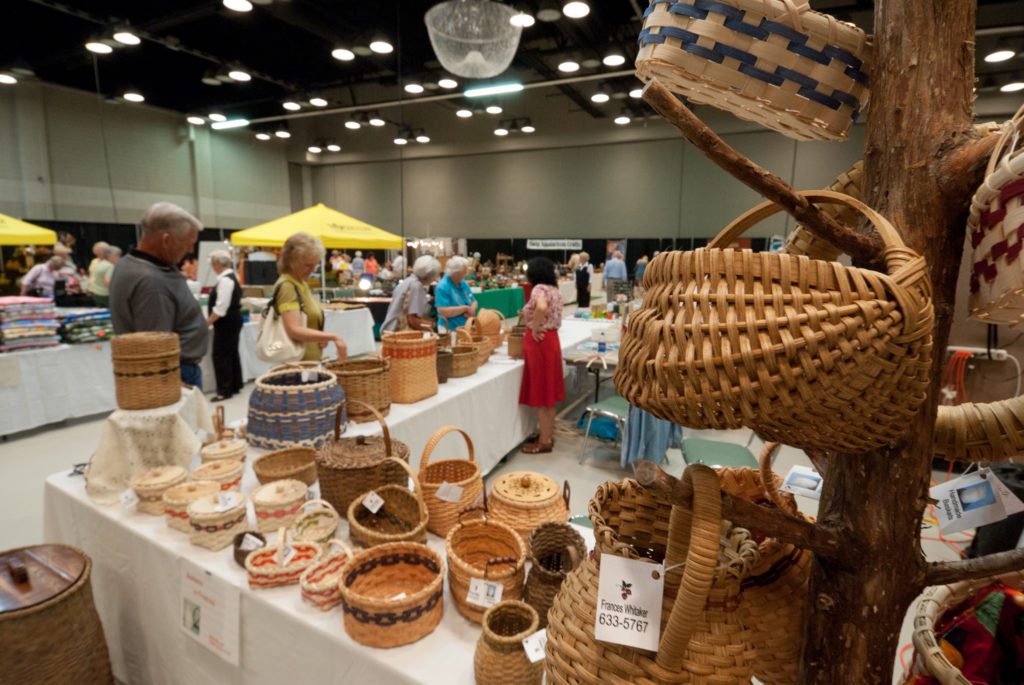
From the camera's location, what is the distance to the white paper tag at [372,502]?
5.25 ft

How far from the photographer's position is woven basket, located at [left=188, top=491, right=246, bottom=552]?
1.57 m

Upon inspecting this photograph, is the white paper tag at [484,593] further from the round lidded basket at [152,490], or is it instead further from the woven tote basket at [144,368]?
the woven tote basket at [144,368]

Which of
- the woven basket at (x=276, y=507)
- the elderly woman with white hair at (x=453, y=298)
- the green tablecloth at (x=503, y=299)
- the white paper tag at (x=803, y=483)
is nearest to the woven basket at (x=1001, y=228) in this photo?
the white paper tag at (x=803, y=483)

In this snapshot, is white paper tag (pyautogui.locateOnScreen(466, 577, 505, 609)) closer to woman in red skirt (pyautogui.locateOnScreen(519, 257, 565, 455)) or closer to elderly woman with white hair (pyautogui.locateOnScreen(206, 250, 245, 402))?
woman in red skirt (pyautogui.locateOnScreen(519, 257, 565, 455))

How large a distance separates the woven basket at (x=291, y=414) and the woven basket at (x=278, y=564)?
2.09ft

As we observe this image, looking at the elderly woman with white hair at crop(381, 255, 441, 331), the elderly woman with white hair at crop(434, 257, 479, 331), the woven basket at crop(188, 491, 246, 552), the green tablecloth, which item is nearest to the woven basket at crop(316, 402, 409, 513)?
the woven basket at crop(188, 491, 246, 552)

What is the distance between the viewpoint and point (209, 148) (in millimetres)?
13586

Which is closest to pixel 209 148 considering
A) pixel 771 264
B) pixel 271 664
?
pixel 271 664

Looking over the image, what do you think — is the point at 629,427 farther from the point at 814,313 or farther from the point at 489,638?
the point at 814,313

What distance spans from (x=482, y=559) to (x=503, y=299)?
9.58 metres

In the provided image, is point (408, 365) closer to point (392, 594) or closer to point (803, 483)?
point (392, 594)

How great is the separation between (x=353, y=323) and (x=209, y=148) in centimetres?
956

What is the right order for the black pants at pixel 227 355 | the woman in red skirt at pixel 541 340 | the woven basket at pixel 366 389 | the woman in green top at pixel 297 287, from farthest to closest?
the black pants at pixel 227 355 → the woman in red skirt at pixel 541 340 → the woman in green top at pixel 297 287 → the woven basket at pixel 366 389

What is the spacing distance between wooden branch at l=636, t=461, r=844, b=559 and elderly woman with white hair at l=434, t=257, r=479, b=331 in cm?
409
